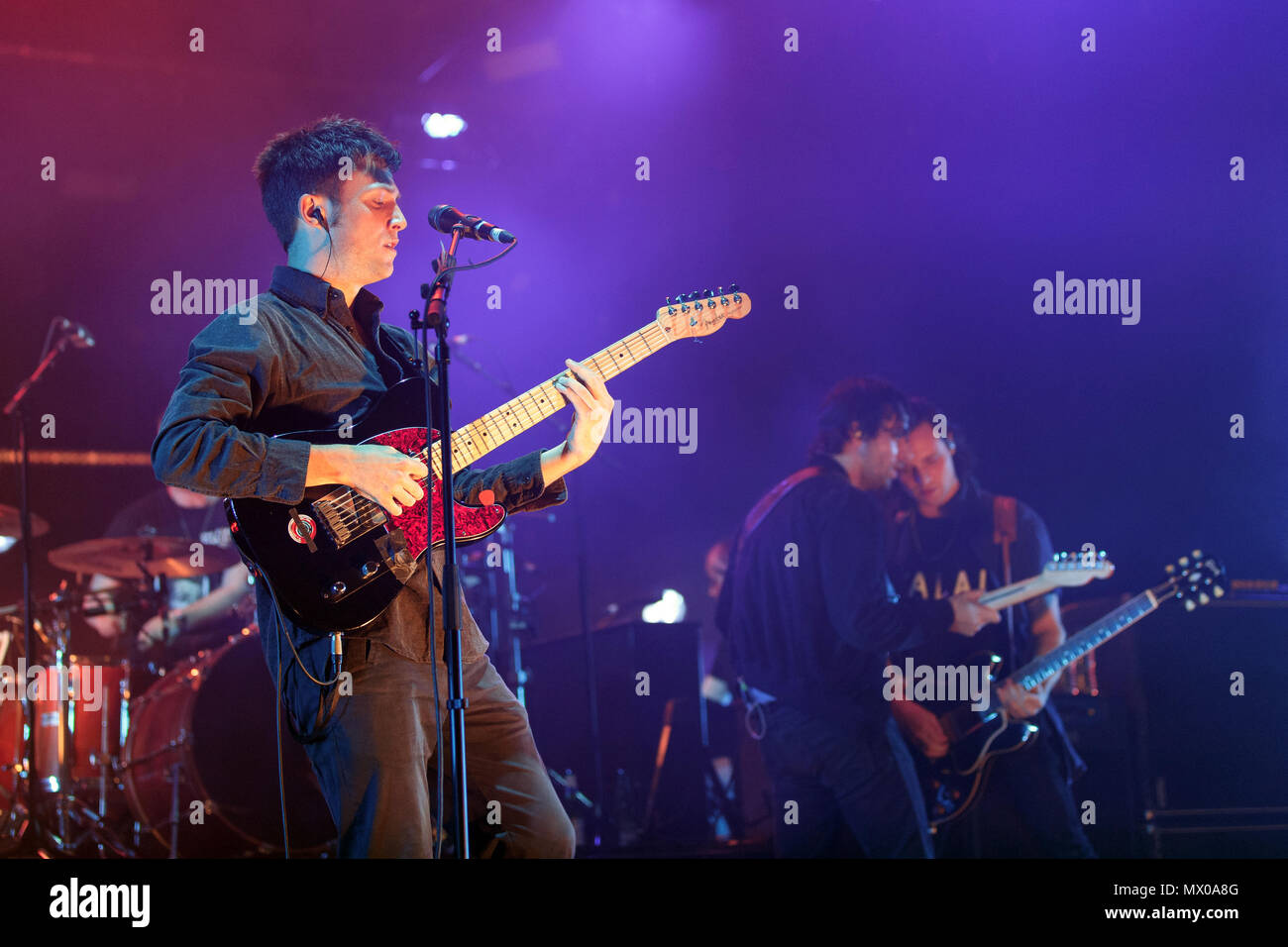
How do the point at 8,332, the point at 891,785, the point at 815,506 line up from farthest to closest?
the point at 8,332
the point at 815,506
the point at 891,785

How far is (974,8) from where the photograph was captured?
16.3ft

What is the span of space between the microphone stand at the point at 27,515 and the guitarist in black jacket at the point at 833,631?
2.77m

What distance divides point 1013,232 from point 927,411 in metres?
0.97

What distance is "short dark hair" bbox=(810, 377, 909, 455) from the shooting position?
15.4 ft

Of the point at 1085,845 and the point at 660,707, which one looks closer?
the point at 1085,845

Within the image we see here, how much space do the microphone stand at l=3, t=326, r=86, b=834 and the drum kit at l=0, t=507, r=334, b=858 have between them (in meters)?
0.08

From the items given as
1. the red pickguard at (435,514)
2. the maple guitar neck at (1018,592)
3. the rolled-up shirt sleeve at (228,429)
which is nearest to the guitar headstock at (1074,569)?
the maple guitar neck at (1018,592)

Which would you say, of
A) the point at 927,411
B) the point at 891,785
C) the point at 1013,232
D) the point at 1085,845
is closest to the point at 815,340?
the point at 927,411

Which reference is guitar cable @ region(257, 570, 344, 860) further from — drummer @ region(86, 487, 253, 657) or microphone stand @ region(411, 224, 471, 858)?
drummer @ region(86, 487, 253, 657)

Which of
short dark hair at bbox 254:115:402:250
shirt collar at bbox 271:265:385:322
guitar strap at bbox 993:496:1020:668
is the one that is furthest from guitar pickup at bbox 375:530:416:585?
guitar strap at bbox 993:496:1020:668

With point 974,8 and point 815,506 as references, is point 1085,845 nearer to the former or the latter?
point 815,506
